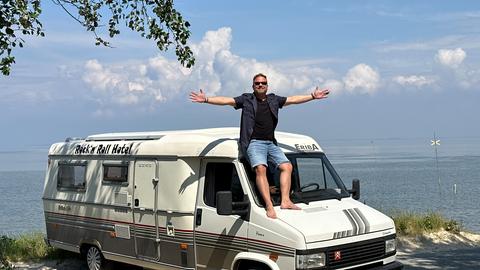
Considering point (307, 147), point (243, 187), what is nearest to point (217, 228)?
point (243, 187)

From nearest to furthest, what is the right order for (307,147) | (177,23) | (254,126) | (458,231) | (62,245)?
(254,126) < (307,147) < (177,23) < (62,245) < (458,231)

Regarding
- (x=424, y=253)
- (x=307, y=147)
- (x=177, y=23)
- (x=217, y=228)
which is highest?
(x=177, y=23)

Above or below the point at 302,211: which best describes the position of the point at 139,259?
below

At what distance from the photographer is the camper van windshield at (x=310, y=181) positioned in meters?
8.13

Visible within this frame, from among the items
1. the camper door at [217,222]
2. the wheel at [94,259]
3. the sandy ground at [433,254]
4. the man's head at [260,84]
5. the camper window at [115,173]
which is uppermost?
the man's head at [260,84]

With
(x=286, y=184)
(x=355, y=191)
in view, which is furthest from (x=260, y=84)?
(x=355, y=191)

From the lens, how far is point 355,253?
25.1 feet

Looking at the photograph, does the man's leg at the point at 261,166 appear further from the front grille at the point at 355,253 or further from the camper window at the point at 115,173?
the camper window at the point at 115,173

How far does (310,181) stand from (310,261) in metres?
1.60

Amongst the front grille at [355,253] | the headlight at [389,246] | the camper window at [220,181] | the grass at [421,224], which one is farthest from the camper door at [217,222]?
Result: the grass at [421,224]

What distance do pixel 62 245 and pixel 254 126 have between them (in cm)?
525

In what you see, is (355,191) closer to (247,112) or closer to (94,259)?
(247,112)

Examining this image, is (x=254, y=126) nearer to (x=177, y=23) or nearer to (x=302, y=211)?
(x=302, y=211)

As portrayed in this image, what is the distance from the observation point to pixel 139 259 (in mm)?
9719
